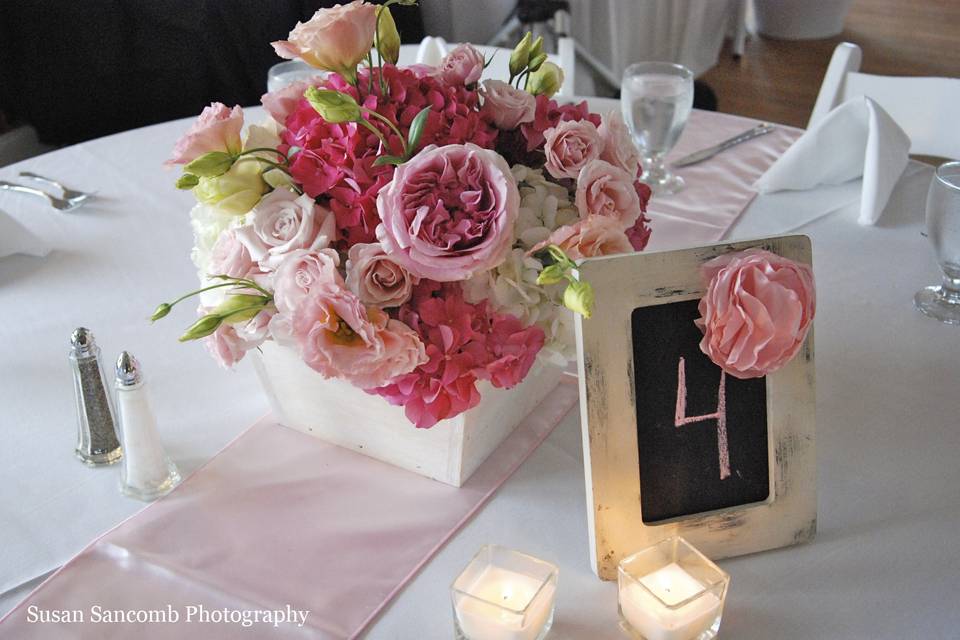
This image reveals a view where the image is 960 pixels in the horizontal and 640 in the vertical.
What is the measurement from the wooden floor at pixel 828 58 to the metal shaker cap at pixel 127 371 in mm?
3219

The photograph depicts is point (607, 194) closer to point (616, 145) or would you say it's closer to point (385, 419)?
point (616, 145)

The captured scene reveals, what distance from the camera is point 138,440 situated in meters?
0.79

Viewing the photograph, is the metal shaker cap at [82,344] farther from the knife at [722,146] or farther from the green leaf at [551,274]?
the knife at [722,146]

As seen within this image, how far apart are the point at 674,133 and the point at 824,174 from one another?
8.6 inches

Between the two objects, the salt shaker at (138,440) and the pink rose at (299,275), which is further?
the salt shaker at (138,440)

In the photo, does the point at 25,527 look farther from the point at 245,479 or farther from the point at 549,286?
the point at 549,286

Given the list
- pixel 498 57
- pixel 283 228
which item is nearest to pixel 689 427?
pixel 283 228

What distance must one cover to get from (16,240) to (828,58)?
3840mm

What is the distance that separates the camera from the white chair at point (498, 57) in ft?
4.74

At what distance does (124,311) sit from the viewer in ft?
3.50

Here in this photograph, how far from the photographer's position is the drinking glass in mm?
1252

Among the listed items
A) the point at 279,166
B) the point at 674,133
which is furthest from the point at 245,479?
the point at 674,133

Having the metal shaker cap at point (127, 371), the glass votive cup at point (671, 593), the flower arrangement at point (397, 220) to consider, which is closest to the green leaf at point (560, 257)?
the flower arrangement at point (397, 220)

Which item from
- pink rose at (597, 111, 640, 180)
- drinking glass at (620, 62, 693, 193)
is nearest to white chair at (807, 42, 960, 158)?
drinking glass at (620, 62, 693, 193)
